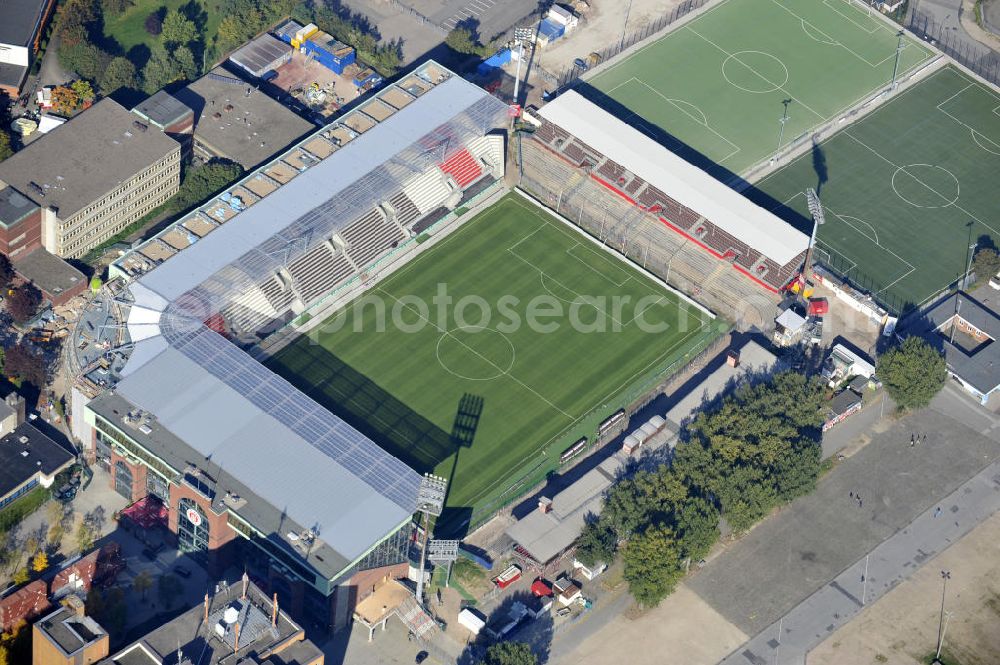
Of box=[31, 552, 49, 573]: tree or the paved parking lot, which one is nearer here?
box=[31, 552, 49, 573]: tree

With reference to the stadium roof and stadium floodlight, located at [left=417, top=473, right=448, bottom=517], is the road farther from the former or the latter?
the stadium roof

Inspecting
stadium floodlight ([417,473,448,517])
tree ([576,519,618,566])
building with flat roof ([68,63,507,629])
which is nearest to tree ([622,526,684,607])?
tree ([576,519,618,566])

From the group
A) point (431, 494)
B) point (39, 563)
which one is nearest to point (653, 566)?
point (431, 494)

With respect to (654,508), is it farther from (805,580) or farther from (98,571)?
(98,571)

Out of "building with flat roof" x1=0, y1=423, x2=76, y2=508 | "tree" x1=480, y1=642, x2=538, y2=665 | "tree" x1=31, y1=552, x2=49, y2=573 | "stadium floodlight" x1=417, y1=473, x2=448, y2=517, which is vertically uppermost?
"stadium floodlight" x1=417, y1=473, x2=448, y2=517

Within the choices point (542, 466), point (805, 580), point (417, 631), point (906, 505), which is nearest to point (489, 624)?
point (417, 631)

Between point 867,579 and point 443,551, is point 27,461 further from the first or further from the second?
point 867,579
